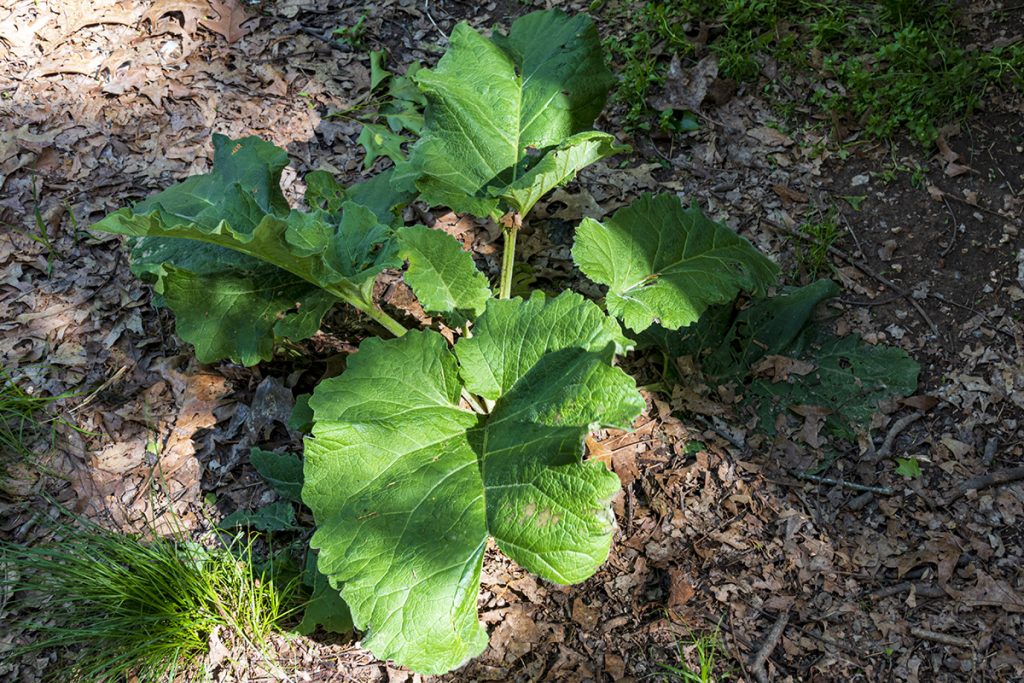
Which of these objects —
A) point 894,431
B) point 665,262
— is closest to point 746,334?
point 665,262

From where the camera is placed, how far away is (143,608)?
7.98 feet

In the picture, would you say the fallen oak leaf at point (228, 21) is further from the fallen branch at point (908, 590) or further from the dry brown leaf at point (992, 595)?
the dry brown leaf at point (992, 595)

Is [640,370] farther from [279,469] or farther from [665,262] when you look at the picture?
[279,469]

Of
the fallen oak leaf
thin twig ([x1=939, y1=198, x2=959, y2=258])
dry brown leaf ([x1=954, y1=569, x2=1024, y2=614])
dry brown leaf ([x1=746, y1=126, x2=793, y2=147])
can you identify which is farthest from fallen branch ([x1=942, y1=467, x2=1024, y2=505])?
the fallen oak leaf

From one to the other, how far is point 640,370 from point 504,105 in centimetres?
113

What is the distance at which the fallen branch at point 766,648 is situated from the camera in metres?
2.31

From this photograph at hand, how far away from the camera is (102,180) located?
3588 millimetres

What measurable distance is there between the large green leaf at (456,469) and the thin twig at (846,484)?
1004mm

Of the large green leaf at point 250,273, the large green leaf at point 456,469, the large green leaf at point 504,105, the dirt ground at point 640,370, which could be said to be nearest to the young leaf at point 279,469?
the dirt ground at point 640,370

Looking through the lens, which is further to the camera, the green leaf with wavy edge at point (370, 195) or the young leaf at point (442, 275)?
the green leaf with wavy edge at point (370, 195)

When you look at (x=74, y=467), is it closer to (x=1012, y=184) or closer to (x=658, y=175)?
(x=658, y=175)

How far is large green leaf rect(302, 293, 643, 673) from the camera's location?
1941mm

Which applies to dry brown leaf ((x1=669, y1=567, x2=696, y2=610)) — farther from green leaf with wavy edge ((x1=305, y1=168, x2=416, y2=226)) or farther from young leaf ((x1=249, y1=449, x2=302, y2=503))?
green leaf with wavy edge ((x1=305, y1=168, x2=416, y2=226))

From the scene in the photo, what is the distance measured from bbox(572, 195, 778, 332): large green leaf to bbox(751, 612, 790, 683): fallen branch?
3.24ft
